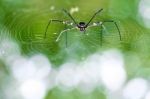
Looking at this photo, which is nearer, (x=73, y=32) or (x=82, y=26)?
(x=82, y=26)

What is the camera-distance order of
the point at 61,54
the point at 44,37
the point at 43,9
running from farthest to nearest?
the point at 61,54
the point at 43,9
the point at 44,37

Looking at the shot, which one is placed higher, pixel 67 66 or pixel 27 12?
pixel 27 12

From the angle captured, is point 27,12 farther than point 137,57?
No

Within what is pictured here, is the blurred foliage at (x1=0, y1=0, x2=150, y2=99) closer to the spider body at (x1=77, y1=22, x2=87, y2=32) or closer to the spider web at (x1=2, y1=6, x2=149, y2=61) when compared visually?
the spider web at (x1=2, y1=6, x2=149, y2=61)

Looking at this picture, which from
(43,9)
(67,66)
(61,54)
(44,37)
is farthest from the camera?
(67,66)

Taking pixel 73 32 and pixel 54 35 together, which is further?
pixel 73 32

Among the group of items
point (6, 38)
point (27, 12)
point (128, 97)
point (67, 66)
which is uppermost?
point (27, 12)

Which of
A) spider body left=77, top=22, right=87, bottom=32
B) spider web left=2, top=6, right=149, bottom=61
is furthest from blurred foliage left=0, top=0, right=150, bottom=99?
spider body left=77, top=22, right=87, bottom=32

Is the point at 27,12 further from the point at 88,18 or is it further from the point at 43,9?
the point at 88,18

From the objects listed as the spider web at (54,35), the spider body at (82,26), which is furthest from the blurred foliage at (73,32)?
the spider body at (82,26)

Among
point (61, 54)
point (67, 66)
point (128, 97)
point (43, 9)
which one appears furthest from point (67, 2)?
point (128, 97)

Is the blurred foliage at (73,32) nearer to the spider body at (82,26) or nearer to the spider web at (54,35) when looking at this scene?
the spider web at (54,35)
